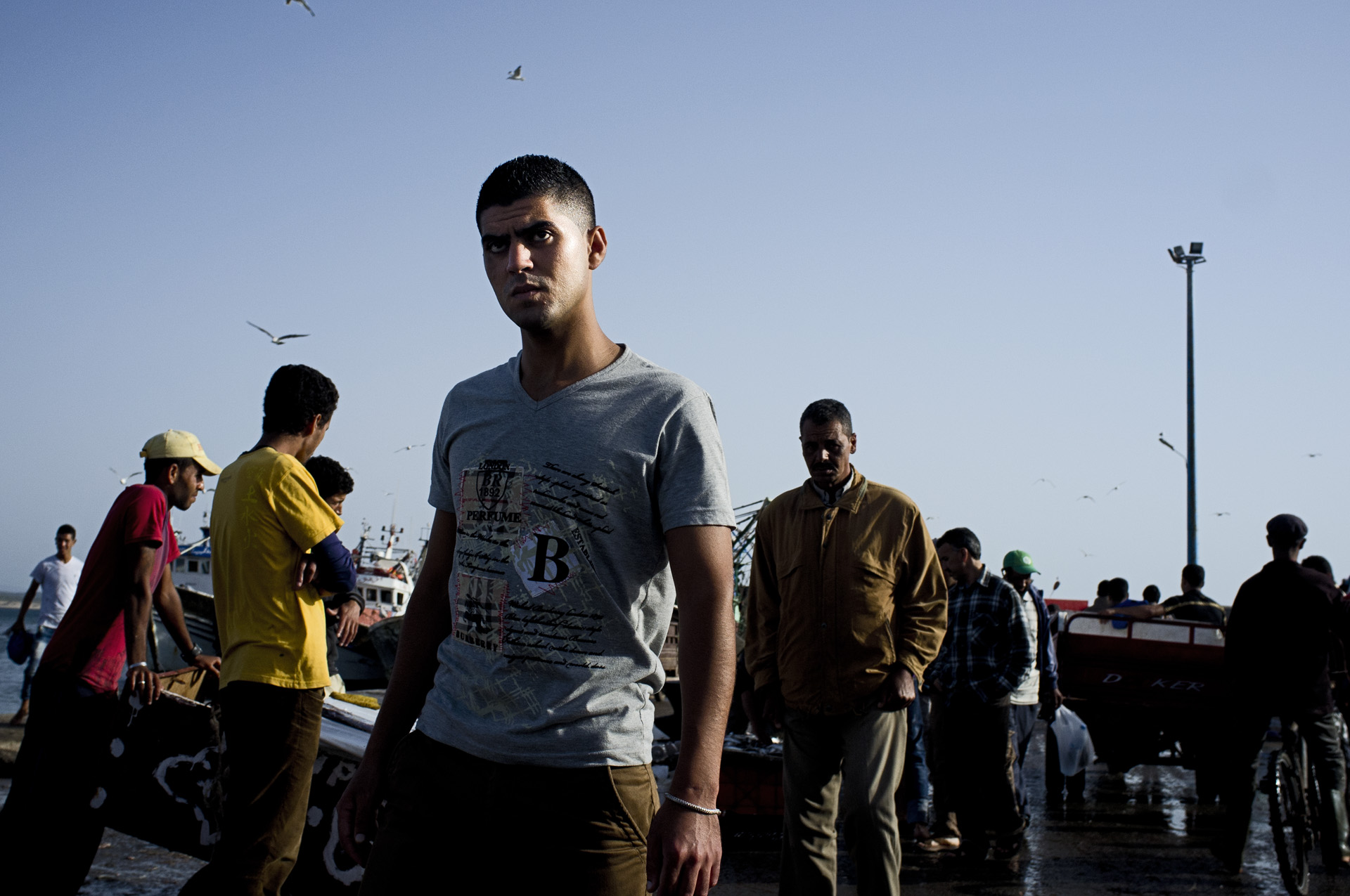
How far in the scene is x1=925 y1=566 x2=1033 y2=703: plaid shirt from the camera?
6.90 m

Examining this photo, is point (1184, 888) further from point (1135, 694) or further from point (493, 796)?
point (493, 796)

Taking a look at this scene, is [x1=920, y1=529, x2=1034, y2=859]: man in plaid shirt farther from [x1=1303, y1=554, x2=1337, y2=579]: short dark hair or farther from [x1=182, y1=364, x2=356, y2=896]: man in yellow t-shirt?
[x1=182, y1=364, x2=356, y2=896]: man in yellow t-shirt

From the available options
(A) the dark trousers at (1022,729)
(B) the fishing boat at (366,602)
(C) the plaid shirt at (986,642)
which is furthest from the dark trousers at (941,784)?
(B) the fishing boat at (366,602)

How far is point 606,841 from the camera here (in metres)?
2.07

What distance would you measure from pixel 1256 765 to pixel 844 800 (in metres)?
3.25

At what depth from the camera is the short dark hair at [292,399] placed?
4.11 meters

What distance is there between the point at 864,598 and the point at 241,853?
256cm

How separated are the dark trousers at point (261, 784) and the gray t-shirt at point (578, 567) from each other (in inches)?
62.1

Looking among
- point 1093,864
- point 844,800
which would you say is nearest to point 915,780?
point 1093,864

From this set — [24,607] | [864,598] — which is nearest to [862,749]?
[864,598]

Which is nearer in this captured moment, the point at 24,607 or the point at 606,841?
the point at 606,841

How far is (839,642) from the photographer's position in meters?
4.70

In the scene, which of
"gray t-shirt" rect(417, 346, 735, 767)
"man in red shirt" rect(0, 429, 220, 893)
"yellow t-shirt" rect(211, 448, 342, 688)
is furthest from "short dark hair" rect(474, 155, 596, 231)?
"man in red shirt" rect(0, 429, 220, 893)

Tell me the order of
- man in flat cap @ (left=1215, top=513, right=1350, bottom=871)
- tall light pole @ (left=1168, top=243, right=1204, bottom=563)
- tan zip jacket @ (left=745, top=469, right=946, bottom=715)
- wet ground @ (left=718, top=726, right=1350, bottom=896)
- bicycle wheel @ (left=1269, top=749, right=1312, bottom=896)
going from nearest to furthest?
tan zip jacket @ (left=745, top=469, right=946, bottom=715) → bicycle wheel @ (left=1269, top=749, right=1312, bottom=896) → wet ground @ (left=718, top=726, right=1350, bottom=896) → man in flat cap @ (left=1215, top=513, right=1350, bottom=871) → tall light pole @ (left=1168, top=243, right=1204, bottom=563)
